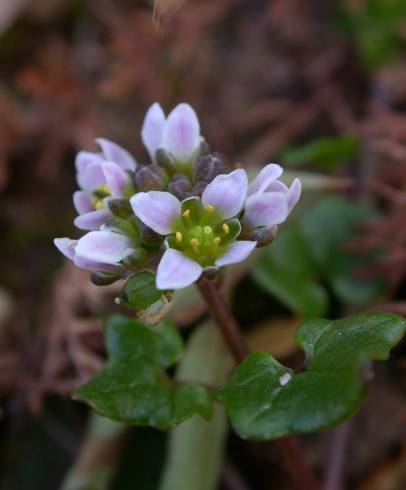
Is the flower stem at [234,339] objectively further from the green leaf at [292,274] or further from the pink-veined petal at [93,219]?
the green leaf at [292,274]

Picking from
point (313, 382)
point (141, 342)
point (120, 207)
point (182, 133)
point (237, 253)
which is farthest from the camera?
point (141, 342)

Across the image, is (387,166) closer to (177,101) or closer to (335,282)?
(335,282)

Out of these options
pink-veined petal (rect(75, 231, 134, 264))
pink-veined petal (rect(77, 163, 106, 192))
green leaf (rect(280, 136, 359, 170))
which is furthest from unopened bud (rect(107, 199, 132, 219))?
green leaf (rect(280, 136, 359, 170))

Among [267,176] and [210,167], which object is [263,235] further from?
[210,167]

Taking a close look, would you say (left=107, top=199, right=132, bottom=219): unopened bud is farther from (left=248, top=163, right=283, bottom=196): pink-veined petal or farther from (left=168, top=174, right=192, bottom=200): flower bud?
(left=248, top=163, right=283, bottom=196): pink-veined petal

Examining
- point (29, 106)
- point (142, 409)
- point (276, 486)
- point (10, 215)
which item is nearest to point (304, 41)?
point (29, 106)

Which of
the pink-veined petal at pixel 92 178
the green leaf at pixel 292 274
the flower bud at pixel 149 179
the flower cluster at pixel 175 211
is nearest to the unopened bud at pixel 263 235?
the flower cluster at pixel 175 211

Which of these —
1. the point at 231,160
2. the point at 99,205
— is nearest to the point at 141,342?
the point at 99,205
